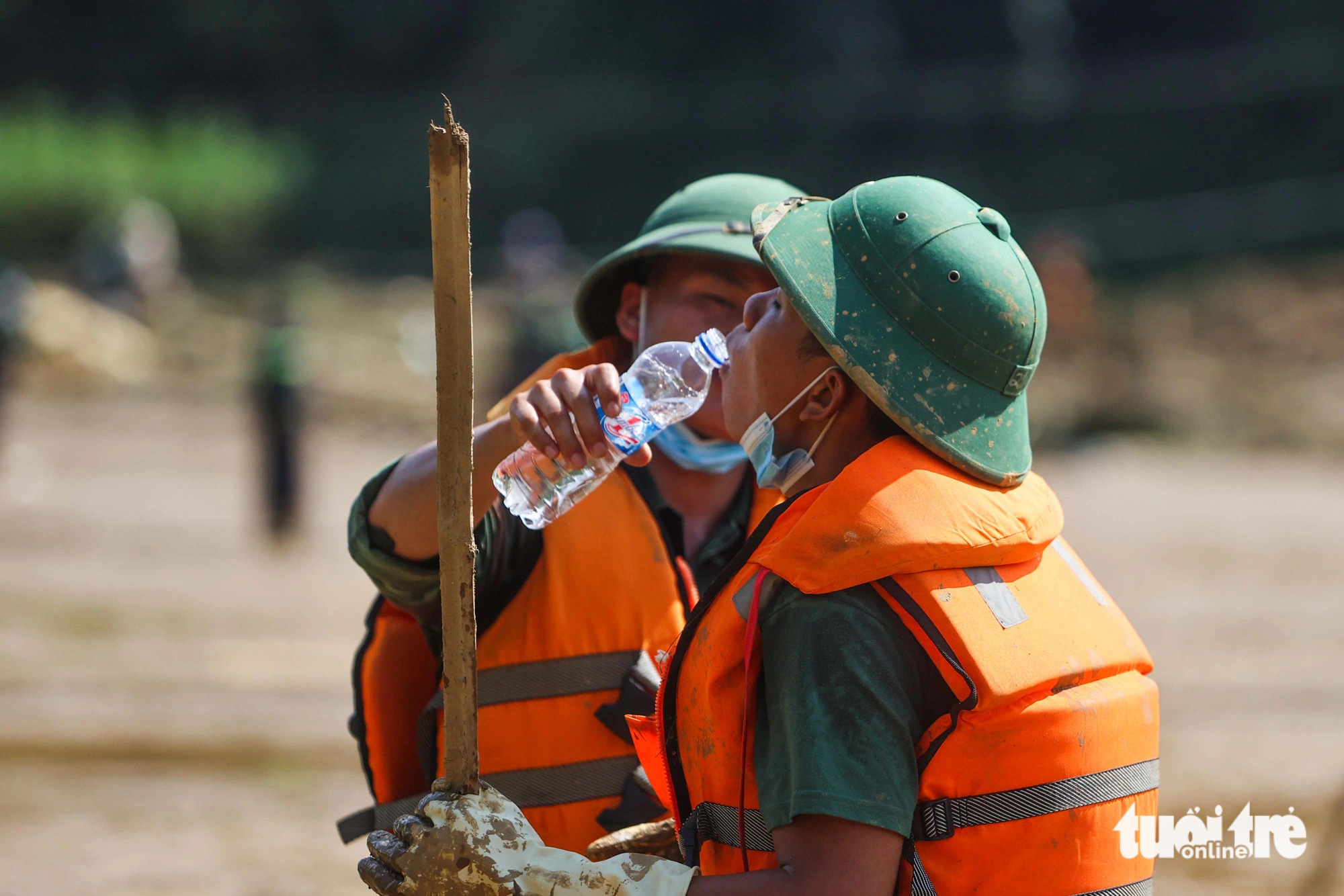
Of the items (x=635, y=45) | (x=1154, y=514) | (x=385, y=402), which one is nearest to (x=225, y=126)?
(x=635, y=45)

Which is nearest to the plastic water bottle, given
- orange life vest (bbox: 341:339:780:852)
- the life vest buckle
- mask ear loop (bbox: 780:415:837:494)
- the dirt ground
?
orange life vest (bbox: 341:339:780:852)

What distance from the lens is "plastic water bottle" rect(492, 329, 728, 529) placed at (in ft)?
6.89

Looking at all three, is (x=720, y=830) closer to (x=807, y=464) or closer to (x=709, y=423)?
(x=807, y=464)

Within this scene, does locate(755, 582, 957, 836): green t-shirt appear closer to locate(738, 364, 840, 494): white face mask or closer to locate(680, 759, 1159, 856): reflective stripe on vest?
locate(680, 759, 1159, 856): reflective stripe on vest

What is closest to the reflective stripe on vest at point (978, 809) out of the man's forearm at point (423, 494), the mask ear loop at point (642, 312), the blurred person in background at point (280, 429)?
the man's forearm at point (423, 494)

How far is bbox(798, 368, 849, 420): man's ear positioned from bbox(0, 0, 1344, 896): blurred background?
352cm

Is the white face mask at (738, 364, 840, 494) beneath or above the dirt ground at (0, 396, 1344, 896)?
beneath

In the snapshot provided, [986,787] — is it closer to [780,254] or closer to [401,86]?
[780,254]

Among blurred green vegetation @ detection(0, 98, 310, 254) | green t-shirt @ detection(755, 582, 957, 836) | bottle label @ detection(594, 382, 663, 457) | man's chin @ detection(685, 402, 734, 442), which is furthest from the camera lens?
blurred green vegetation @ detection(0, 98, 310, 254)

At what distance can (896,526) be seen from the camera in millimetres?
1691

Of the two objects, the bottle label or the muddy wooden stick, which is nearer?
the muddy wooden stick

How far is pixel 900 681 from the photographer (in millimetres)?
1638

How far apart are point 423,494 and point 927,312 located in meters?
0.93

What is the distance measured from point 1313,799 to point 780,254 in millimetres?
5600
